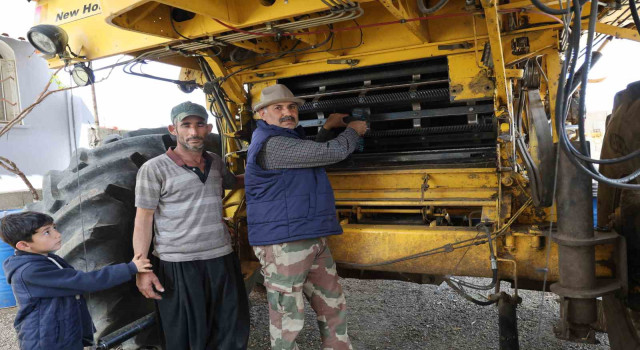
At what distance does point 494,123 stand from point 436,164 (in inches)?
16.0

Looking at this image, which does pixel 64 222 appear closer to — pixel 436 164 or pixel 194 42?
pixel 194 42

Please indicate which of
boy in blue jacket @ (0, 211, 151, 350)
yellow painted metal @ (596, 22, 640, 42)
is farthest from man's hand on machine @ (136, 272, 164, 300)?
yellow painted metal @ (596, 22, 640, 42)

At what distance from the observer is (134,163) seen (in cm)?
255

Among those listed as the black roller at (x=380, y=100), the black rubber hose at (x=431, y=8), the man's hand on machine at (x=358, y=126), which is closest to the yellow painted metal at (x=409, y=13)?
the black rubber hose at (x=431, y=8)

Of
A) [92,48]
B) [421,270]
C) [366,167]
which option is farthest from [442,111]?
[92,48]

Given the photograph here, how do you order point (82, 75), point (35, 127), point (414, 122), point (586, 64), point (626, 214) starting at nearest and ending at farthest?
1. point (586, 64)
2. point (626, 214)
3. point (82, 75)
4. point (414, 122)
5. point (35, 127)

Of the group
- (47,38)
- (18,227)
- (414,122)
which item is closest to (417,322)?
(414,122)

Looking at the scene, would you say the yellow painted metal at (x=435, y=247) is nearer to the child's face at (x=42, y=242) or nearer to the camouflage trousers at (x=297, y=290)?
the camouflage trousers at (x=297, y=290)

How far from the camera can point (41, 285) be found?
186 centimetres

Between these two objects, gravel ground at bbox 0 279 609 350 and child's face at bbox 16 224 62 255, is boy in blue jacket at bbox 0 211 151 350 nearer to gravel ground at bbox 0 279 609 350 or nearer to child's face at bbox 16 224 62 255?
child's face at bbox 16 224 62 255

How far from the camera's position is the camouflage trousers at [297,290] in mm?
2289

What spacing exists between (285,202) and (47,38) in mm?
1507

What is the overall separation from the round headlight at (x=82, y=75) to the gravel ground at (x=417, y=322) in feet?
6.56

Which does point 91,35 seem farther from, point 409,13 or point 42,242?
point 409,13
